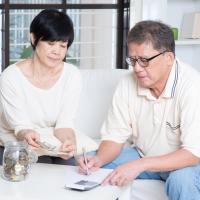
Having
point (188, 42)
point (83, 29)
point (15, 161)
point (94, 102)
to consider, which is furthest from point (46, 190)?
point (83, 29)

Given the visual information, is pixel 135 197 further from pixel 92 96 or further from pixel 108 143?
pixel 92 96

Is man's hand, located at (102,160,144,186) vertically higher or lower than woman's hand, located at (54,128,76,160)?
lower

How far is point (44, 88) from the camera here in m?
2.13

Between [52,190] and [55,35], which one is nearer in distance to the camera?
[52,190]

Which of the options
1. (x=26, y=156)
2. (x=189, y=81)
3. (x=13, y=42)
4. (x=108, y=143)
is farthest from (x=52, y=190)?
(x=13, y=42)

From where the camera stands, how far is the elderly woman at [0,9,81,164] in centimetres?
201

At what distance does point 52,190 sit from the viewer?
1528 millimetres

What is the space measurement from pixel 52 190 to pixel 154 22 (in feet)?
2.56

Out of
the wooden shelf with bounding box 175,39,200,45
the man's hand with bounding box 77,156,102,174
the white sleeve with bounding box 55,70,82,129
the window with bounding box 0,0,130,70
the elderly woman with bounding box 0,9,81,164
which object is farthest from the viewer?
the window with bounding box 0,0,130,70

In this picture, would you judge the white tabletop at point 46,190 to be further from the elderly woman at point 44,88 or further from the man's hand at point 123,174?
the elderly woman at point 44,88

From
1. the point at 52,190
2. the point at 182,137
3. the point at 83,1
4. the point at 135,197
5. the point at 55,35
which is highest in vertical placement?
the point at 83,1

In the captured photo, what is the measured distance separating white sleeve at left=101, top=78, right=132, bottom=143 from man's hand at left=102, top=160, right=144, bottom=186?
0.32 meters

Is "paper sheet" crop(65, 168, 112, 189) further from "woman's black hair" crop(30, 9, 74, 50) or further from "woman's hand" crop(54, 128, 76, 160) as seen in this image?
"woman's black hair" crop(30, 9, 74, 50)

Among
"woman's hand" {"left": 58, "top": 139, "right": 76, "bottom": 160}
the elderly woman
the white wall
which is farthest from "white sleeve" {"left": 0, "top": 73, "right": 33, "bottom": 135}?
the white wall
